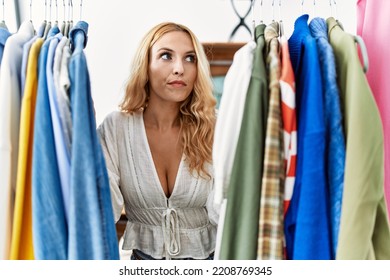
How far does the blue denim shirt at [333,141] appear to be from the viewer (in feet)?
2.42

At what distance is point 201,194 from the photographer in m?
1.15

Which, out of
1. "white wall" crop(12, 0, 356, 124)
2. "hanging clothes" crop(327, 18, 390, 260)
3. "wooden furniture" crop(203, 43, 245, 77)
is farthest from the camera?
"wooden furniture" crop(203, 43, 245, 77)

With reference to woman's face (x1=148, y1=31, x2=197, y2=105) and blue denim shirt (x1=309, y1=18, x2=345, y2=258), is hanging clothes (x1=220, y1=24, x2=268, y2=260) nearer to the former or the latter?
blue denim shirt (x1=309, y1=18, x2=345, y2=258)

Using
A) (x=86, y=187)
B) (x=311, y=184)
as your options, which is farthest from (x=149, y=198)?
(x=311, y=184)

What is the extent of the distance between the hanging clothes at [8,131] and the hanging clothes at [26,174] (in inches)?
0.8

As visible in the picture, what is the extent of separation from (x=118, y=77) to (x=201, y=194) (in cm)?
107

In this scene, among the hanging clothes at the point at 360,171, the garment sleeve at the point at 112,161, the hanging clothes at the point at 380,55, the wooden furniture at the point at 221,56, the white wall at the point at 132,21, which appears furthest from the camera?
the wooden furniture at the point at 221,56

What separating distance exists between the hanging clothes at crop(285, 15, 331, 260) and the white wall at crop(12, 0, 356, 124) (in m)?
1.15

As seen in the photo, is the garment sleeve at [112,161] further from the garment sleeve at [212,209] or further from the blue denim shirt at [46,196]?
the blue denim shirt at [46,196]

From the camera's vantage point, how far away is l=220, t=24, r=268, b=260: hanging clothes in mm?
734

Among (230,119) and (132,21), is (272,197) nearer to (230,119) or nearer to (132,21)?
(230,119)

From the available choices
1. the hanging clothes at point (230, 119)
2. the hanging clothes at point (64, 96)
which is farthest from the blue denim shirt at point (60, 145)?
the hanging clothes at point (230, 119)

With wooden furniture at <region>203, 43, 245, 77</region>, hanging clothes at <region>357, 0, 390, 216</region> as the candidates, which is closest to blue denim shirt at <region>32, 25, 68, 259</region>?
hanging clothes at <region>357, 0, 390, 216</region>

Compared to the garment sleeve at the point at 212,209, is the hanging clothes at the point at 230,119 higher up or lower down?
higher up
